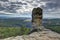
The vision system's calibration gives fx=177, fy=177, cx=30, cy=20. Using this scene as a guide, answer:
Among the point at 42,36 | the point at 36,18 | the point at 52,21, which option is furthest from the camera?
the point at 52,21

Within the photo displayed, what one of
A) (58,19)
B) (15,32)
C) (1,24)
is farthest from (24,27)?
(58,19)

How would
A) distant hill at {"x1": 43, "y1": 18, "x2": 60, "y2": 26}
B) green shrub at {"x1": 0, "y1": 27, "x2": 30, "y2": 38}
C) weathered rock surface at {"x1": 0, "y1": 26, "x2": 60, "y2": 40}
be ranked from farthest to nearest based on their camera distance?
distant hill at {"x1": 43, "y1": 18, "x2": 60, "y2": 26} → green shrub at {"x1": 0, "y1": 27, "x2": 30, "y2": 38} → weathered rock surface at {"x1": 0, "y1": 26, "x2": 60, "y2": 40}

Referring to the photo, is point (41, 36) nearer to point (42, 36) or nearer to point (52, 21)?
point (42, 36)

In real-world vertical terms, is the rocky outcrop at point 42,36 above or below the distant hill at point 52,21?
below

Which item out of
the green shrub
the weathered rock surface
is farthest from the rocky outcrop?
the green shrub

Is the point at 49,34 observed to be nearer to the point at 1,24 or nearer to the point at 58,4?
the point at 58,4

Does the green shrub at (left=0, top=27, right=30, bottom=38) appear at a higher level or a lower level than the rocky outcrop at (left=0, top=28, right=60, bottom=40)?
higher

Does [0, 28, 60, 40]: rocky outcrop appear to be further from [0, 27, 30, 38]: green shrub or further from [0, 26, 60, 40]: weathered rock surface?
[0, 27, 30, 38]: green shrub

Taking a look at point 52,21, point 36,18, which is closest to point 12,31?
point 36,18

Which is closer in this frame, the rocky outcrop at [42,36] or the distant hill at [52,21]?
the rocky outcrop at [42,36]

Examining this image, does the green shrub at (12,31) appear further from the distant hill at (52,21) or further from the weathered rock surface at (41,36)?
the distant hill at (52,21)

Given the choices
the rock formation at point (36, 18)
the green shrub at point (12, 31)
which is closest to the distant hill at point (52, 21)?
the rock formation at point (36, 18)

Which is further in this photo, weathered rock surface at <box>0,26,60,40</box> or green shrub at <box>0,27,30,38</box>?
green shrub at <box>0,27,30,38</box>

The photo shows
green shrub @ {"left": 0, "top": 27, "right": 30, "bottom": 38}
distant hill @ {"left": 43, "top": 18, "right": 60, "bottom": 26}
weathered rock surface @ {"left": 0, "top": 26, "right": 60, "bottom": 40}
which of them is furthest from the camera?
distant hill @ {"left": 43, "top": 18, "right": 60, "bottom": 26}
